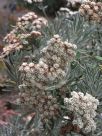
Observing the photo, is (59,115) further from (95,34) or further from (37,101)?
(95,34)

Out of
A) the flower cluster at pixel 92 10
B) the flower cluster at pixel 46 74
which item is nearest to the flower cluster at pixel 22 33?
the flower cluster at pixel 92 10

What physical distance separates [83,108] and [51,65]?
33cm

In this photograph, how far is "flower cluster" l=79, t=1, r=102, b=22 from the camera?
3.77 meters

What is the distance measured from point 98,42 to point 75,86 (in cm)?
81

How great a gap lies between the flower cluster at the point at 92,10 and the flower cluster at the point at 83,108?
2.61 feet

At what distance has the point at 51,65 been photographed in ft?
10.5

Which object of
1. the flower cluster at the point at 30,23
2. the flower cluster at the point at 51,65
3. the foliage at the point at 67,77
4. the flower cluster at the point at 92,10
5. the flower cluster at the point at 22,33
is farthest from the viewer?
the flower cluster at the point at 30,23

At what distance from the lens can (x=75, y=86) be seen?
3.63 metres

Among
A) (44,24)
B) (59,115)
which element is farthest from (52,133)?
(44,24)

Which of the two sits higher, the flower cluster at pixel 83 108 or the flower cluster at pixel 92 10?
the flower cluster at pixel 92 10

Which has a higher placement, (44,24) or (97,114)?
(44,24)

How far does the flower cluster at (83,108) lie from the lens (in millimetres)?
3176

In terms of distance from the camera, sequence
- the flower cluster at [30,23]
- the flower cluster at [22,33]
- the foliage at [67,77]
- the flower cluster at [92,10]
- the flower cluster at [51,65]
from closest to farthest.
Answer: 1. the flower cluster at [51,65]
2. the foliage at [67,77]
3. the flower cluster at [92,10]
4. the flower cluster at [22,33]
5. the flower cluster at [30,23]

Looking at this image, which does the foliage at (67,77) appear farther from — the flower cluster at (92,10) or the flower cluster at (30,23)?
the flower cluster at (30,23)
